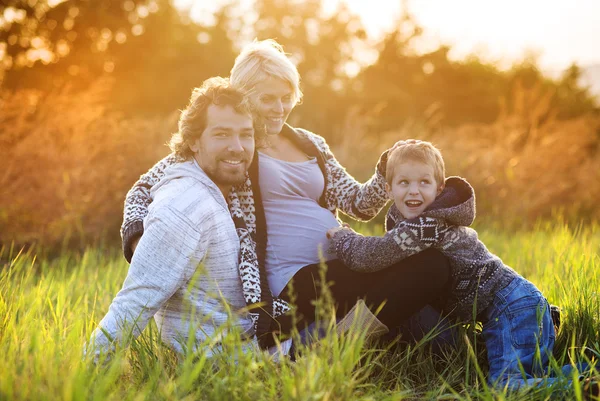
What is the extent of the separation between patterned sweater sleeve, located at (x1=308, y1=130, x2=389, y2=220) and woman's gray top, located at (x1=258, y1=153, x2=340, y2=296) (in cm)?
23

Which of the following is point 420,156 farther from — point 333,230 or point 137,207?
point 137,207

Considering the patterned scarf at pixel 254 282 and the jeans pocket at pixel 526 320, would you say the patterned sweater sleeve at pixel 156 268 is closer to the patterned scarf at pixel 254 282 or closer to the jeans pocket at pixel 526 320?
the patterned scarf at pixel 254 282

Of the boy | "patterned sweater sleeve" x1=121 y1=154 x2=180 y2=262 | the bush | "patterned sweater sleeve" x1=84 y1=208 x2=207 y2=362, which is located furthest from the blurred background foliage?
the boy

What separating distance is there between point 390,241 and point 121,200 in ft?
14.3

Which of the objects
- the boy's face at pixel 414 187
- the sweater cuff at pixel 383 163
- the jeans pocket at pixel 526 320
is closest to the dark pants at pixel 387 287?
the boy's face at pixel 414 187

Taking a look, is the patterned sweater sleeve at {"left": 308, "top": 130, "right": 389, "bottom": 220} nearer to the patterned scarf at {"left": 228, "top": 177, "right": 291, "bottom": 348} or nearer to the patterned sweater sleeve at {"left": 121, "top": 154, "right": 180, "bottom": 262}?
the patterned scarf at {"left": 228, "top": 177, "right": 291, "bottom": 348}

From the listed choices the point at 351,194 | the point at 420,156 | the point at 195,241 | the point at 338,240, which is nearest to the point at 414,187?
the point at 420,156

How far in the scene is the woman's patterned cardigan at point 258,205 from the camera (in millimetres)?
2922

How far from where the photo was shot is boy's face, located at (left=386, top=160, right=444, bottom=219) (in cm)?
287

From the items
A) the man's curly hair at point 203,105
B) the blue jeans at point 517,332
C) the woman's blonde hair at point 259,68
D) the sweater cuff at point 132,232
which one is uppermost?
the woman's blonde hair at point 259,68

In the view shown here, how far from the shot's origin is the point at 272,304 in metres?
2.95

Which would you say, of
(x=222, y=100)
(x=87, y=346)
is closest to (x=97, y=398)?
(x=87, y=346)

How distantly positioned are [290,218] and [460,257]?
37.1 inches

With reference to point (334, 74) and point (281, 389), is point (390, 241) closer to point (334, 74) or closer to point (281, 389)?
point (281, 389)
